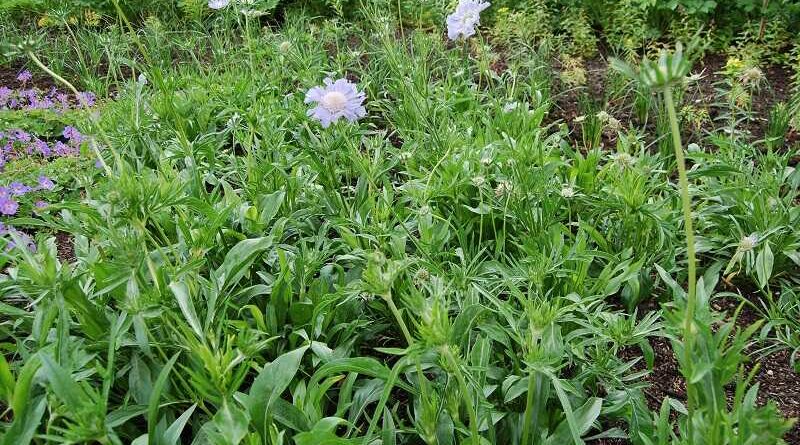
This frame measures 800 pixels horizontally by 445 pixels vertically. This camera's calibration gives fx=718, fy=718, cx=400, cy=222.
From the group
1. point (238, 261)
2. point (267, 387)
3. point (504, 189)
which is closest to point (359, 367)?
point (267, 387)

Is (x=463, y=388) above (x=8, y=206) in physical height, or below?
below

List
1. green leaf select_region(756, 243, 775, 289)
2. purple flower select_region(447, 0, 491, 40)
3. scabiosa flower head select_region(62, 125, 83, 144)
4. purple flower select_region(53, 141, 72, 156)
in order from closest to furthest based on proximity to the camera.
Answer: green leaf select_region(756, 243, 775, 289) < purple flower select_region(447, 0, 491, 40) < purple flower select_region(53, 141, 72, 156) < scabiosa flower head select_region(62, 125, 83, 144)

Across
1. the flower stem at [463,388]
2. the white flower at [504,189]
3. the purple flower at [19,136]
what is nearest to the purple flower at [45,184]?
the purple flower at [19,136]

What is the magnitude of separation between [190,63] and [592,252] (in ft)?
9.19

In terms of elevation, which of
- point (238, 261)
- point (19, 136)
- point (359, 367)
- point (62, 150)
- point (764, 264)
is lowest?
point (764, 264)

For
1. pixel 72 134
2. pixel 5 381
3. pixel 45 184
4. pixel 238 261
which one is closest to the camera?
pixel 5 381

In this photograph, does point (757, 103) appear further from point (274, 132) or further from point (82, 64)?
point (82, 64)

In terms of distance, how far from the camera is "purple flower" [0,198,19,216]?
2.47m

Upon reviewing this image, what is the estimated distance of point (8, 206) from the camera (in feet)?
8.17

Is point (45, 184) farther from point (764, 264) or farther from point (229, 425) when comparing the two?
point (764, 264)

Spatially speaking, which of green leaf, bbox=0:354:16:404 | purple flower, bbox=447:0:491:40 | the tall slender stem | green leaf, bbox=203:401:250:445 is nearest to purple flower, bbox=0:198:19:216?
green leaf, bbox=0:354:16:404

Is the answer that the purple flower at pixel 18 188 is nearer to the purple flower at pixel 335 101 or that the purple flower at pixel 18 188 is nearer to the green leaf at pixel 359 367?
the purple flower at pixel 335 101

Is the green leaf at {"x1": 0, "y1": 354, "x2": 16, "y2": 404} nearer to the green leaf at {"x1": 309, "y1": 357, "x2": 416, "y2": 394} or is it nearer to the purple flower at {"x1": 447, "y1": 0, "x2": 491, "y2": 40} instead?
the green leaf at {"x1": 309, "y1": 357, "x2": 416, "y2": 394}

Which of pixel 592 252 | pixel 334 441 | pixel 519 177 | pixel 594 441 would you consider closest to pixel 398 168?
pixel 519 177
